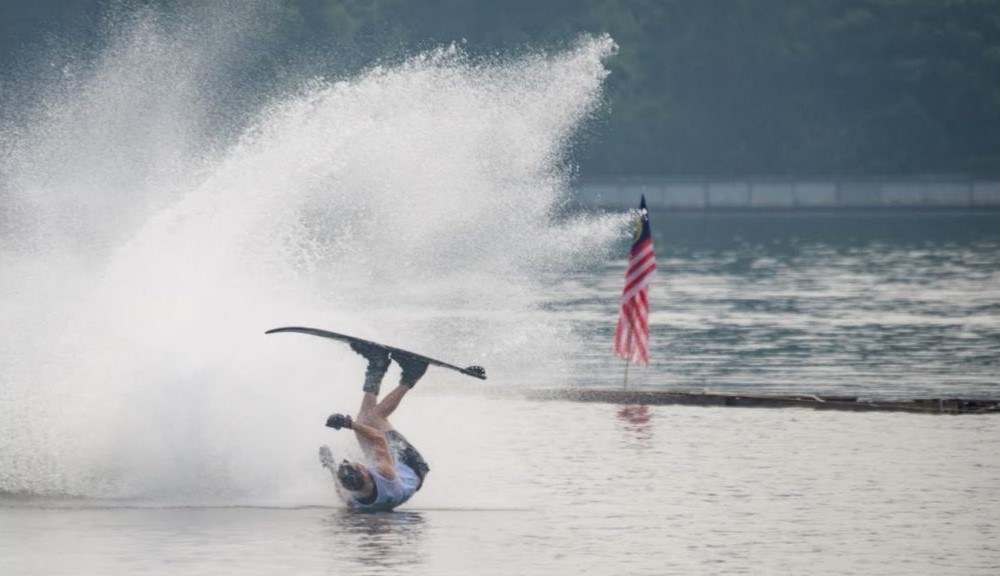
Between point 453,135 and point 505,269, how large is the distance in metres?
7.64

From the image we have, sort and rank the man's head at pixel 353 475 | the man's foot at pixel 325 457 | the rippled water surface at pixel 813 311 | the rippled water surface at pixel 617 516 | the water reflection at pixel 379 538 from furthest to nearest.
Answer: the rippled water surface at pixel 813 311
the man's foot at pixel 325 457
the man's head at pixel 353 475
the rippled water surface at pixel 617 516
the water reflection at pixel 379 538

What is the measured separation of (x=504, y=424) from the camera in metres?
33.2

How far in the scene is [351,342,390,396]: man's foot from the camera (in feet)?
82.9

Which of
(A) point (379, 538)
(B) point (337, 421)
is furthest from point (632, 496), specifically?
(B) point (337, 421)

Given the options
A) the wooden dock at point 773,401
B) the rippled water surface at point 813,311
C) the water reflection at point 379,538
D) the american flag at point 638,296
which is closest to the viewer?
the water reflection at point 379,538

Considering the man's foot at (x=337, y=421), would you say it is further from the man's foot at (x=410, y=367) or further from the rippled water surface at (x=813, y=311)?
the rippled water surface at (x=813, y=311)

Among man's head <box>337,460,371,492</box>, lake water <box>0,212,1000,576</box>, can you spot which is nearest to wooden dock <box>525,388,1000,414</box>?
lake water <box>0,212,1000,576</box>

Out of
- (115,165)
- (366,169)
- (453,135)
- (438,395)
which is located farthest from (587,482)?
(115,165)

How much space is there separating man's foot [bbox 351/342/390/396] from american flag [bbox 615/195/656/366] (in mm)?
10449

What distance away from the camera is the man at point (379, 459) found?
2489 centimetres

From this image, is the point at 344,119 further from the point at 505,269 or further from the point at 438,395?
the point at 505,269

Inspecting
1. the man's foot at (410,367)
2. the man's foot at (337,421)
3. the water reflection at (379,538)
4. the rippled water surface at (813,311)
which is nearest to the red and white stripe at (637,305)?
the rippled water surface at (813,311)

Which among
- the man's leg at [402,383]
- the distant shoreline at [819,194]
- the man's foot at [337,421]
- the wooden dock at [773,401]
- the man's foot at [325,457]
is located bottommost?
the man's foot at [325,457]

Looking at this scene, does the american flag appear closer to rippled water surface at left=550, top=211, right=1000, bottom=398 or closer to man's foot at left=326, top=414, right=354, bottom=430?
rippled water surface at left=550, top=211, right=1000, bottom=398
